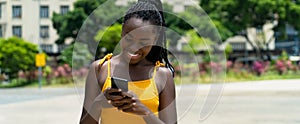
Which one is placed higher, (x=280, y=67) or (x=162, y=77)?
(x=162, y=77)

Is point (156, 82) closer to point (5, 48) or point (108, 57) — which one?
point (108, 57)

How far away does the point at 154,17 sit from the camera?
150 centimetres

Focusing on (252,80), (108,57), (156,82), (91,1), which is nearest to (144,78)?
(156,82)

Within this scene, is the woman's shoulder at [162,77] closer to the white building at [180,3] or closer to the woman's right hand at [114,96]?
the woman's right hand at [114,96]

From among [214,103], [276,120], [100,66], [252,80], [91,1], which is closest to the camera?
[100,66]

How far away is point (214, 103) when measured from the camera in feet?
6.01

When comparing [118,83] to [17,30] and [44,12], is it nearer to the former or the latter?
[44,12]

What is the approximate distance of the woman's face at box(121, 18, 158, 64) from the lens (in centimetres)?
145

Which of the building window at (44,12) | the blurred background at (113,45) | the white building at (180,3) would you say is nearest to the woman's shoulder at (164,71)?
the white building at (180,3)

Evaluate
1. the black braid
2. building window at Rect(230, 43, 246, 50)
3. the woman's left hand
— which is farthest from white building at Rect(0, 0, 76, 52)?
the woman's left hand

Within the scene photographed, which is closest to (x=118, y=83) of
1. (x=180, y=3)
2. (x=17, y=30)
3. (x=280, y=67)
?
(x=180, y=3)

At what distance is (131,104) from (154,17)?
11.4 inches

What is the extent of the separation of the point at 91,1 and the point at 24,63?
13.7 meters

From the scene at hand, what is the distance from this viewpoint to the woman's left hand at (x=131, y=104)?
133 centimetres
